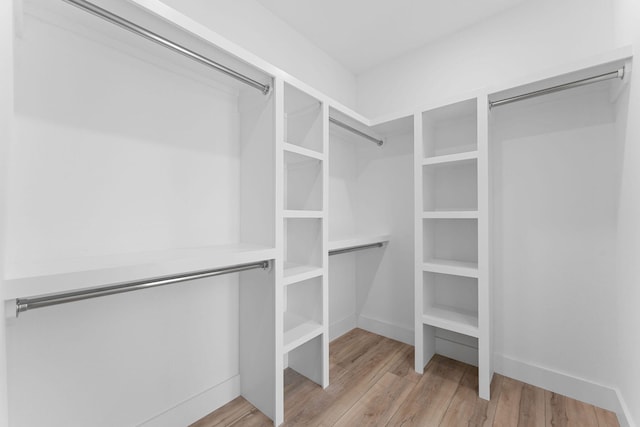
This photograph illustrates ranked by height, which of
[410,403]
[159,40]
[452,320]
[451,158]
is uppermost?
[159,40]

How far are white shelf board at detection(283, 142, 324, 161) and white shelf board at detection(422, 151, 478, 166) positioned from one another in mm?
787

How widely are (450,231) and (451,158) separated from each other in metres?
0.65

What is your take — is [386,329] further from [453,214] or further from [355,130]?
[355,130]

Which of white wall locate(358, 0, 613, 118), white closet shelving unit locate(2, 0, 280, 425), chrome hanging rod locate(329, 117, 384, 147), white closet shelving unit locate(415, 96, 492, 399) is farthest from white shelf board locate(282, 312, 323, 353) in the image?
white wall locate(358, 0, 613, 118)

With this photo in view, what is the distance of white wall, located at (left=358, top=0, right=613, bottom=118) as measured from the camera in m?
1.75

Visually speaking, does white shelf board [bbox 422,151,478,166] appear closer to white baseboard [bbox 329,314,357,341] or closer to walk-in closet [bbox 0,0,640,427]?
walk-in closet [bbox 0,0,640,427]

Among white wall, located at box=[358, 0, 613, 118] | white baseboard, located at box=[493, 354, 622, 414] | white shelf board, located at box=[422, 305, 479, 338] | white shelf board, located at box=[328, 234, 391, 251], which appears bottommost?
white baseboard, located at box=[493, 354, 622, 414]

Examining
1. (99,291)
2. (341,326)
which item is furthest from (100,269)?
(341,326)

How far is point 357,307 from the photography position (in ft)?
9.29

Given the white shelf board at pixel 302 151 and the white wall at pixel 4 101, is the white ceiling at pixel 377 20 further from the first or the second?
the white wall at pixel 4 101

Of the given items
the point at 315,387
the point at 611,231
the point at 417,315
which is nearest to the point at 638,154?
the point at 611,231

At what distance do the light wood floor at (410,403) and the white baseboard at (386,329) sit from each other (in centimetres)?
35

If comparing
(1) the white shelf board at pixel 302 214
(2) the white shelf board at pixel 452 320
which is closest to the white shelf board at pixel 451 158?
(1) the white shelf board at pixel 302 214

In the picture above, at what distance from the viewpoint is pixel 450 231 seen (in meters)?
2.24
